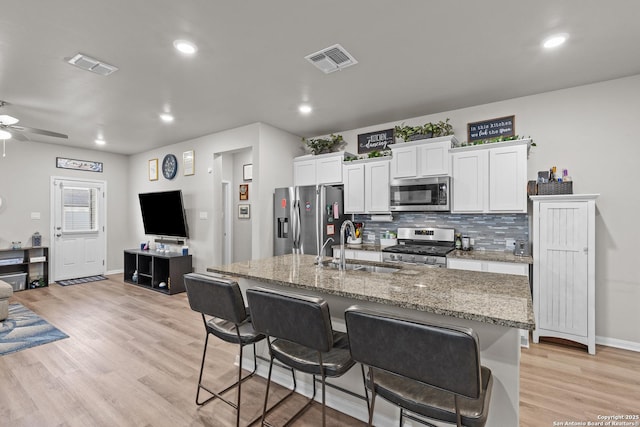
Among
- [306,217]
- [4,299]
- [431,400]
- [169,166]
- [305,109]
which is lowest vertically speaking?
[4,299]

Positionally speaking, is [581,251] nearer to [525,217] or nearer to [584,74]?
[525,217]

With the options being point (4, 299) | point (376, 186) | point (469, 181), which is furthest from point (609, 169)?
point (4, 299)

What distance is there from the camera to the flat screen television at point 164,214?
227 inches

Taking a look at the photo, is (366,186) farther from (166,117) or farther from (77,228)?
(77,228)

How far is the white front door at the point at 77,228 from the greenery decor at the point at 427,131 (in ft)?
21.5

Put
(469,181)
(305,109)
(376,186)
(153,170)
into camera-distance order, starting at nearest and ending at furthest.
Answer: (469,181)
(305,109)
(376,186)
(153,170)

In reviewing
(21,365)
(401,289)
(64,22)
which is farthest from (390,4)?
(21,365)

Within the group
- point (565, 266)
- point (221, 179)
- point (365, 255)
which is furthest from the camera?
point (221, 179)

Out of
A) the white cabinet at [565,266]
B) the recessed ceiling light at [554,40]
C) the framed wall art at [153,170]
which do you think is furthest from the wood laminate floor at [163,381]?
the framed wall art at [153,170]

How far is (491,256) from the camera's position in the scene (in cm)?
343

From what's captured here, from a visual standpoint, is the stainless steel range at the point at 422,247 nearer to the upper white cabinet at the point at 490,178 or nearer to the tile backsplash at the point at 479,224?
the tile backsplash at the point at 479,224

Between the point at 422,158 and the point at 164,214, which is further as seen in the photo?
the point at 164,214

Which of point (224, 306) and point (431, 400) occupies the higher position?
point (224, 306)

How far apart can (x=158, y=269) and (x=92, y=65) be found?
3801 mm
